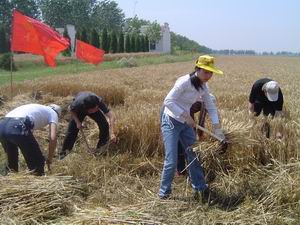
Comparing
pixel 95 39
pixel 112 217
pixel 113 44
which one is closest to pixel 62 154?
pixel 112 217

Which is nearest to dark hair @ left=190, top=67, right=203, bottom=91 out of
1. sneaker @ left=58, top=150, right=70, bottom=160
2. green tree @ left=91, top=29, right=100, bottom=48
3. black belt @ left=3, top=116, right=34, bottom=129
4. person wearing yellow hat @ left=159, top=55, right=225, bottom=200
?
person wearing yellow hat @ left=159, top=55, right=225, bottom=200

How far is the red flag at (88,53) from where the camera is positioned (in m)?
18.9

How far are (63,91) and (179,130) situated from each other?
8898mm

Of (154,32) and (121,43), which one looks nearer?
(121,43)

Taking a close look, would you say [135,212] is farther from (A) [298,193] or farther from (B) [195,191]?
(A) [298,193]

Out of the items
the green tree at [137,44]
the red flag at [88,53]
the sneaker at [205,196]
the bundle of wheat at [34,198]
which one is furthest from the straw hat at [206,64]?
the green tree at [137,44]

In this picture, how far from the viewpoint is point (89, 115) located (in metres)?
6.97

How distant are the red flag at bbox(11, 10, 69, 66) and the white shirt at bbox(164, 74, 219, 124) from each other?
613cm

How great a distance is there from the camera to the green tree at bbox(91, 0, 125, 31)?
330ft

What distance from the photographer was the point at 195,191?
17.4 feet

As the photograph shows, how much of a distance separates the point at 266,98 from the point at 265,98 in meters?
0.02

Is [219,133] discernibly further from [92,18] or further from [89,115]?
[92,18]

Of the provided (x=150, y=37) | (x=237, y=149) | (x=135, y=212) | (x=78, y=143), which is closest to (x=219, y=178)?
(x=237, y=149)

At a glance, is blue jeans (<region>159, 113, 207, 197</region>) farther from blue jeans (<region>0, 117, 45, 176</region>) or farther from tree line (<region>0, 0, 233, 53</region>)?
tree line (<region>0, 0, 233, 53</region>)
